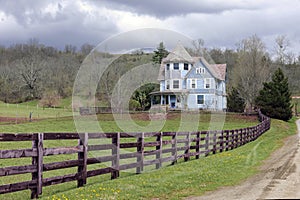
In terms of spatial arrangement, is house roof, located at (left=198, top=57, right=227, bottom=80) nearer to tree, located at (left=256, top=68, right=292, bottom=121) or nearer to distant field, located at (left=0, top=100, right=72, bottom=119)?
tree, located at (left=256, top=68, right=292, bottom=121)

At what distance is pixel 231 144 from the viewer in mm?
22359

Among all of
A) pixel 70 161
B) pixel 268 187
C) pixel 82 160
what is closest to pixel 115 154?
pixel 82 160

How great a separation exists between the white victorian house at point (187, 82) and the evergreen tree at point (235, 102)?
2057 mm

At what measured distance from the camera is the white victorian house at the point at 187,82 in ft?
186

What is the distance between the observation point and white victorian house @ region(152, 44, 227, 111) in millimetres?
56781

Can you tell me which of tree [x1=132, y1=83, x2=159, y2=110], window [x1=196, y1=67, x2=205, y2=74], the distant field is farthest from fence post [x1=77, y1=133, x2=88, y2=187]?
window [x1=196, y1=67, x2=205, y2=74]

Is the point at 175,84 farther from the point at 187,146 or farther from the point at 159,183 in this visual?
the point at 159,183

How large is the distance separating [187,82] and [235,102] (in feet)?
26.5

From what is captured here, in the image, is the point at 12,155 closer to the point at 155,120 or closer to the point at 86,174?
the point at 86,174

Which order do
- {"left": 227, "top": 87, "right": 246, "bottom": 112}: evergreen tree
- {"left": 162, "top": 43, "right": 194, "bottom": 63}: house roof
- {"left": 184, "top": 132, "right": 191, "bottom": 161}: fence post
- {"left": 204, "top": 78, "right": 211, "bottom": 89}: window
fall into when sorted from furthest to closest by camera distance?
{"left": 227, "top": 87, "right": 246, "bottom": 112}: evergreen tree
{"left": 204, "top": 78, "right": 211, "bottom": 89}: window
{"left": 162, "top": 43, "right": 194, "bottom": 63}: house roof
{"left": 184, "top": 132, "right": 191, "bottom": 161}: fence post

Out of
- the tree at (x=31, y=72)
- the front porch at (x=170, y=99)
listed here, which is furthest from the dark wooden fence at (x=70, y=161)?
the tree at (x=31, y=72)

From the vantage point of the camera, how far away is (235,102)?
59500 millimetres

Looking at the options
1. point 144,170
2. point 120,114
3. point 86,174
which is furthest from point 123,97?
point 86,174

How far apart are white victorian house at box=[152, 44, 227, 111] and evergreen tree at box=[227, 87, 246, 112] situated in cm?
206
